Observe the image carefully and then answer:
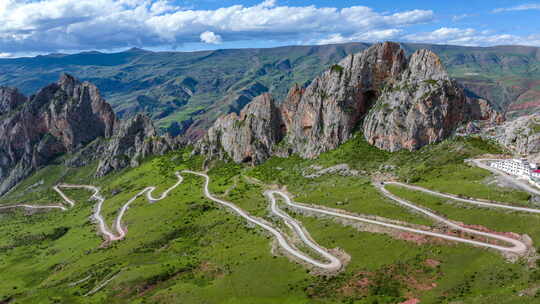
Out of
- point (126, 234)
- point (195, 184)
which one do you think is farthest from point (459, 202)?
point (195, 184)

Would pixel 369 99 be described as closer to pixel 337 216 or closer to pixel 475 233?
pixel 337 216

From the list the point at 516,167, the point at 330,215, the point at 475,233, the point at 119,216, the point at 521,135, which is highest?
the point at 521,135

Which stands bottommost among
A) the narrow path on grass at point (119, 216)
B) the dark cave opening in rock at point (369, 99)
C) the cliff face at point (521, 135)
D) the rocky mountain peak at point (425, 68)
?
the narrow path on grass at point (119, 216)

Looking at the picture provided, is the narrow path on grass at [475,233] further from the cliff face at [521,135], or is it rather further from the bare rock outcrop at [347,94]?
the bare rock outcrop at [347,94]

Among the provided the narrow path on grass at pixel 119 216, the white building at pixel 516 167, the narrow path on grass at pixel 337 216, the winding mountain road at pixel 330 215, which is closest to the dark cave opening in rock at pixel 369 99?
the winding mountain road at pixel 330 215

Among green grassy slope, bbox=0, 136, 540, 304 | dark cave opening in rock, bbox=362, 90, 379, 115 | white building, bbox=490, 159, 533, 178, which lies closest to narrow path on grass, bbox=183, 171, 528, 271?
green grassy slope, bbox=0, 136, 540, 304

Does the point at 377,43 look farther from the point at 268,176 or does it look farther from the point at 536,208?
the point at 536,208

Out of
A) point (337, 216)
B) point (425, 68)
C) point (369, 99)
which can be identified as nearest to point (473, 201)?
point (337, 216)

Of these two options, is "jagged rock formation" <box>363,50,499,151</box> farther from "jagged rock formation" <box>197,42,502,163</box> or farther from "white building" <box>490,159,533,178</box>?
"white building" <box>490,159,533,178</box>
